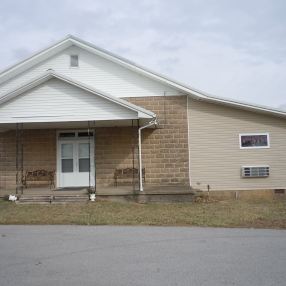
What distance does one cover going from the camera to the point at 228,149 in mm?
18703

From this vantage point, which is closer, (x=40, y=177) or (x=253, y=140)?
(x=253, y=140)

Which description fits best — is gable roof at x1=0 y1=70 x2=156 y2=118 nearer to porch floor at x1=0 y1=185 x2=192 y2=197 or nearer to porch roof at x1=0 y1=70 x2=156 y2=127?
porch roof at x1=0 y1=70 x2=156 y2=127

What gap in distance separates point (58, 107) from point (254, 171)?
8401mm

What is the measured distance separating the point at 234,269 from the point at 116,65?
1359 cm

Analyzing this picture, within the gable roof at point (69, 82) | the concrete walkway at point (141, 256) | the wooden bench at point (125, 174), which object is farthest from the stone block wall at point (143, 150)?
the concrete walkway at point (141, 256)

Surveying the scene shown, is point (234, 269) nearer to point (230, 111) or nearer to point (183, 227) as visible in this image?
point (183, 227)

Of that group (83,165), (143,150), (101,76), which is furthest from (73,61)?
(143,150)

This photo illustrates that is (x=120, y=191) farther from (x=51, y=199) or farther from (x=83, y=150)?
(x=83, y=150)

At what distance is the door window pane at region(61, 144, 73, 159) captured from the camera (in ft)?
63.9

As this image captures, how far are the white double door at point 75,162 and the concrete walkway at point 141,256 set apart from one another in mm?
8198

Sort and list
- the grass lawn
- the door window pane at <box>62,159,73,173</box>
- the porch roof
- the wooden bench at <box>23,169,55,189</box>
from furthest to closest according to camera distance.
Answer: the door window pane at <box>62,159,73,173</box> → the wooden bench at <box>23,169,55,189</box> → the porch roof → the grass lawn

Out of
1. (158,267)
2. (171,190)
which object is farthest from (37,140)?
(158,267)

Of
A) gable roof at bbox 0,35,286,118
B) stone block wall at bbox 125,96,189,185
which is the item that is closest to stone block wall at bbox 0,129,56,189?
gable roof at bbox 0,35,286,118

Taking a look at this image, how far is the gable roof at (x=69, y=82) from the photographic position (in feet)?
52.2
